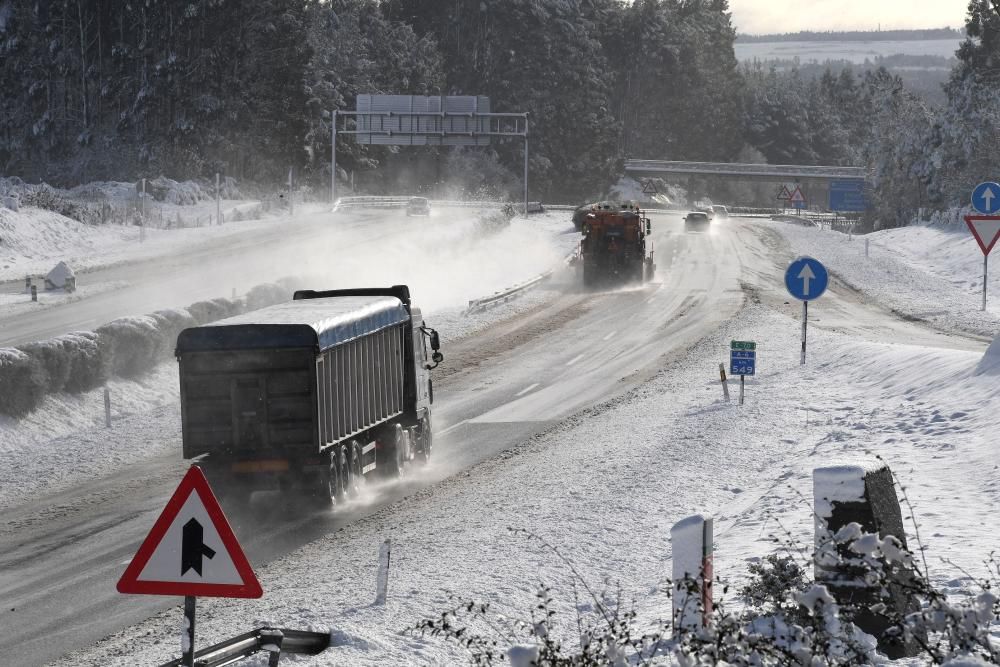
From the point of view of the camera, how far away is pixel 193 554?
810cm

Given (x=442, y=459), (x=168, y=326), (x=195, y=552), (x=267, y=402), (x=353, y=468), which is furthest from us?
(x=168, y=326)

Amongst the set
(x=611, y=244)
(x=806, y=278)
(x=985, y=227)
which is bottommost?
(x=611, y=244)

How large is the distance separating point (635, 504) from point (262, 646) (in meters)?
8.55

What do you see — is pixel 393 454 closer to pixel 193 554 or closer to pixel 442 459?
pixel 442 459

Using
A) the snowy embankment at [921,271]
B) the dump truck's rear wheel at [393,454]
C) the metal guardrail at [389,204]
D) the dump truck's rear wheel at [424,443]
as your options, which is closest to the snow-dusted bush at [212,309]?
the dump truck's rear wheel at [424,443]

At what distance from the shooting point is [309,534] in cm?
1688

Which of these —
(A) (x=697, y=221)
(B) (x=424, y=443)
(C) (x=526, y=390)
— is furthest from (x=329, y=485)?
(A) (x=697, y=221)

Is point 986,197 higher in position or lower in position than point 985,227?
higher

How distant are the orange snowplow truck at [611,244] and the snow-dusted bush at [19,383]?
28266 mm

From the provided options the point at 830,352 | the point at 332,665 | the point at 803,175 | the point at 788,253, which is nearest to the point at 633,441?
the point at 830,352

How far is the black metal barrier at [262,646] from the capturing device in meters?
9.08

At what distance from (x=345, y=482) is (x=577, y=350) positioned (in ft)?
60.7

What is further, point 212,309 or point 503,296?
point 503,296

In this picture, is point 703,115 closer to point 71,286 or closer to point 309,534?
point 71,286
